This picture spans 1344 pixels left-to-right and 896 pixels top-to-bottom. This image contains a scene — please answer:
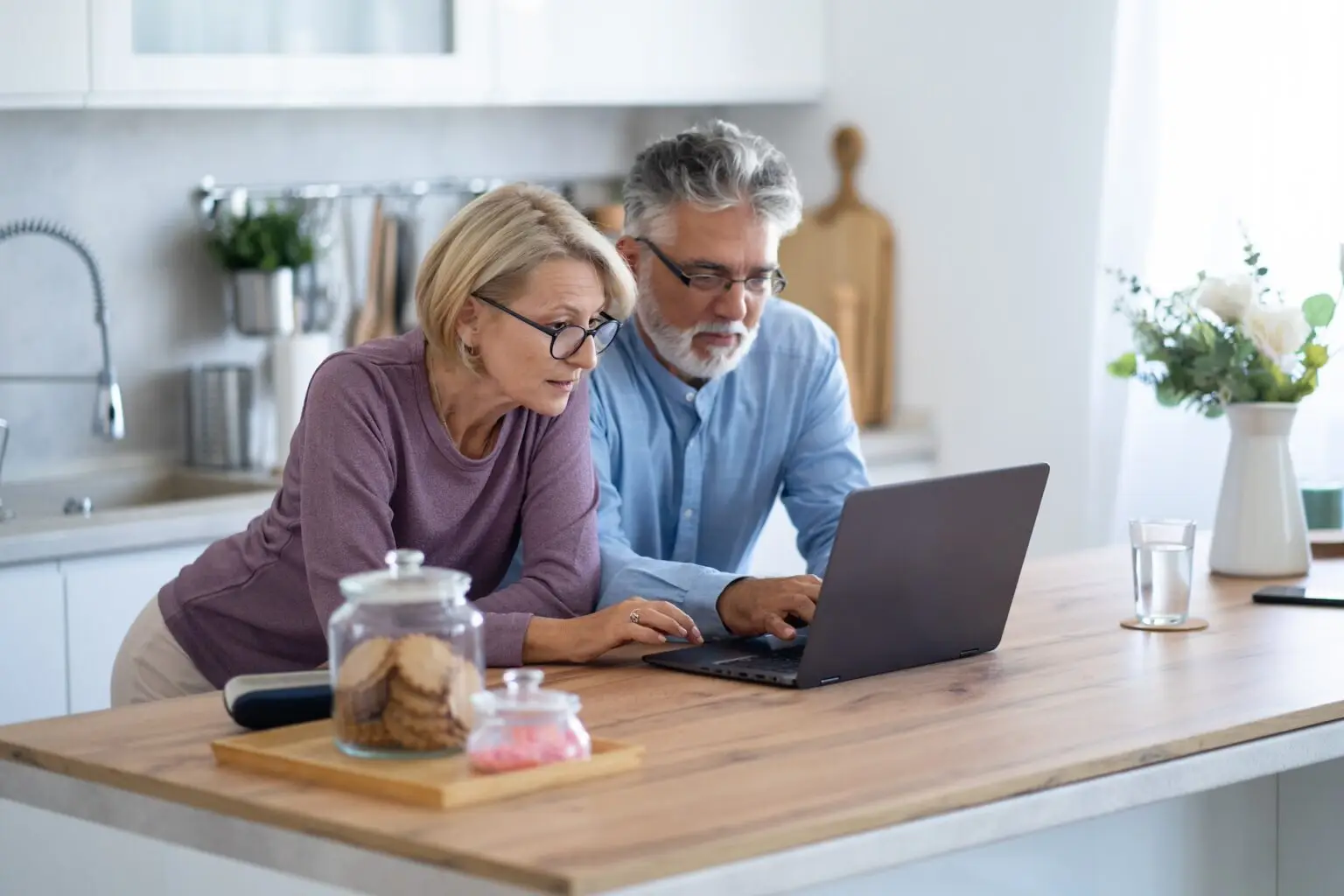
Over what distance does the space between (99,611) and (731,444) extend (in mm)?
1113

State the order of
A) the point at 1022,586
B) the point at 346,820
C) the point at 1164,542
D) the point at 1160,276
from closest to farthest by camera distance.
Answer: the point at 346,820
the point at 1164,542
the point at 1022,586
the point at 1160,276

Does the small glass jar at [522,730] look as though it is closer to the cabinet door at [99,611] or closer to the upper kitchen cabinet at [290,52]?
the cabinet door at [99,611]

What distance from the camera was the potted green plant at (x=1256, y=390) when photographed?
2.73m

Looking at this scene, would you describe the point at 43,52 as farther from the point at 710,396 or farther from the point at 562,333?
the point at 562,333

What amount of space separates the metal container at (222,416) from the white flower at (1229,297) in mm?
1939

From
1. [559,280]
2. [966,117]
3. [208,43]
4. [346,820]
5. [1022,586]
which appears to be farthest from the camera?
[966,117]

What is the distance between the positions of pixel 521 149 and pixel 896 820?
3025 millimetres

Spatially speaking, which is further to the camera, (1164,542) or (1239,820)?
(1164,542)

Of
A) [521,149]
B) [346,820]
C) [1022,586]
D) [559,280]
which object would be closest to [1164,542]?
[1022,586]

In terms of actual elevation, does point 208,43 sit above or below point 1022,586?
above

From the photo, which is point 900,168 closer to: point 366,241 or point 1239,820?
point 366,241

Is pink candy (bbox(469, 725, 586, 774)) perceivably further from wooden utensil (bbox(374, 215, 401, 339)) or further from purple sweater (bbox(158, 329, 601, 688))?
wooden utensil (bbox(374, 215, 401, 339))

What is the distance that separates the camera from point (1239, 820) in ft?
7.43

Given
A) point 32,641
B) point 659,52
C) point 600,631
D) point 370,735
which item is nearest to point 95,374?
point 32,641
